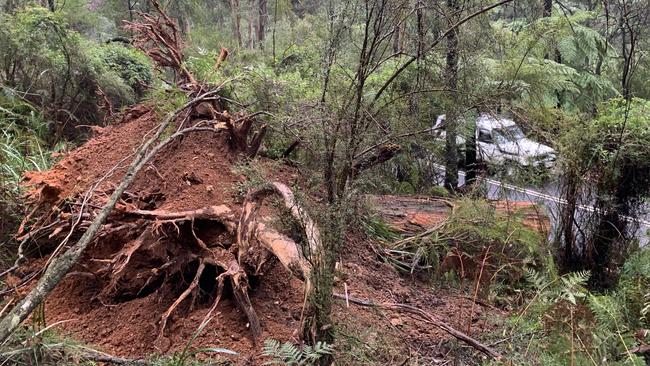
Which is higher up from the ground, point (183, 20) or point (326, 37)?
point (183, 20)

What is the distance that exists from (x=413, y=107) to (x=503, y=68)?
7.63 feet

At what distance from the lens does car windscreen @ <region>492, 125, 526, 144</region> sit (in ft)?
16.4

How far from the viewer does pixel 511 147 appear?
17.4 feet

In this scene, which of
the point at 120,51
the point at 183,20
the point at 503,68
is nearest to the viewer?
the point at 503,68

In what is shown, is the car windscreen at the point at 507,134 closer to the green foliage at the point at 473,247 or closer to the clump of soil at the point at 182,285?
the green foliage at the point at 473,247

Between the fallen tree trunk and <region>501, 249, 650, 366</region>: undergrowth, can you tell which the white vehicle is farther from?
the fallen tree trunk

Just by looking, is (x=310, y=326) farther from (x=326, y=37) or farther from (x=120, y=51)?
(x=120, y=51)

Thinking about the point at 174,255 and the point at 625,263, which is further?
the point at 625,263

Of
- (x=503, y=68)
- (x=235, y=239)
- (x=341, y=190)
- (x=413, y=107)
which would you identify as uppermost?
(x=503, y=68)

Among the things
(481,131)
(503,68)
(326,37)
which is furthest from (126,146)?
(503,68)

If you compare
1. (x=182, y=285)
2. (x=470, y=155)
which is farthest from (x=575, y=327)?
(x=470, y=155)

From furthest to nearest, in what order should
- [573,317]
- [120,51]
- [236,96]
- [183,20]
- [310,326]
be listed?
[183,20], [120,51], [236,96], [573,317], [310,326]

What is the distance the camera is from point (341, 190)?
3432 millimetres

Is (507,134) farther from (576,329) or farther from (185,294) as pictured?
(185,294)
